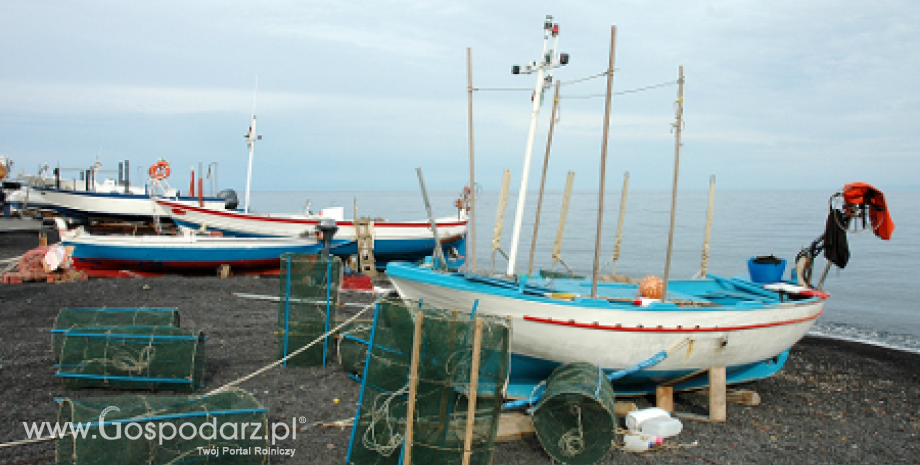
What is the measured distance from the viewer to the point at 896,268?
36.2m

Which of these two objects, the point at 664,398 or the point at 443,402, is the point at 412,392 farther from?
the point at 664,398

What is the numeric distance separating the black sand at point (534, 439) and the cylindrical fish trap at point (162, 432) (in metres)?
0.66

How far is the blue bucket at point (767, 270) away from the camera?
10.9m

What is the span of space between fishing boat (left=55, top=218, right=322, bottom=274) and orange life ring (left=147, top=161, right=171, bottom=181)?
1189cm

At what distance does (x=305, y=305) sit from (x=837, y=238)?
28.7 ft

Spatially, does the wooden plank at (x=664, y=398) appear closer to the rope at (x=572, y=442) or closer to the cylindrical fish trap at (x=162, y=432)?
the rope at (x=572, y=442)

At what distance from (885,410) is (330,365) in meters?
8.39

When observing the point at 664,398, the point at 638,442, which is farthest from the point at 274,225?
the point at 638,442

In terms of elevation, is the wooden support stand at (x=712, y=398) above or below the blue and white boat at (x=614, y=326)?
below

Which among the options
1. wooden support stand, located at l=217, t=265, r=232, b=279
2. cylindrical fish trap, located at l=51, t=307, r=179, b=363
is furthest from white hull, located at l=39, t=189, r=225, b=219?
cylindrical fish trap, located at l=51, t=307, r=179, b=363

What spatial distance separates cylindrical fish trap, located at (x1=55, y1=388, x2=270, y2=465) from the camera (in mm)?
5074

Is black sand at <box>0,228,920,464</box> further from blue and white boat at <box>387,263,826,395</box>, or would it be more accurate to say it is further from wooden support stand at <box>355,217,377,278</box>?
wooden support stand at <box>355,217,377,278</box>

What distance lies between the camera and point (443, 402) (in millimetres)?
5750

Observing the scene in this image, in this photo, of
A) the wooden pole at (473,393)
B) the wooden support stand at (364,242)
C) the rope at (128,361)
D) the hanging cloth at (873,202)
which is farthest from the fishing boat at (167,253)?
the hanging cloth at (873,202)
